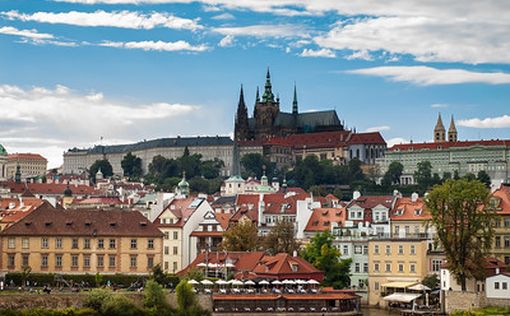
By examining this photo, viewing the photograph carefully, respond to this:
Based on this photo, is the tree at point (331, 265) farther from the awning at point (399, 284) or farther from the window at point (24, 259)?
the window at point (24, 259)

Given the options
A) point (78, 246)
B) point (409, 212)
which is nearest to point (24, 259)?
point (78, 246)

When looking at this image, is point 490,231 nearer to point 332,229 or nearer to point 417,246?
point 417,246

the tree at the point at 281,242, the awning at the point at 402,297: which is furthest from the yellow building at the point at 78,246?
the awning at the point at 402,297

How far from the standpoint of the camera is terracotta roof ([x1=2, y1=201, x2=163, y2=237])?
80.6m

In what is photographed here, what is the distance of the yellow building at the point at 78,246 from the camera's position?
8012cm

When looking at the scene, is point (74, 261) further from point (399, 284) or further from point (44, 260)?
point (399, 284)

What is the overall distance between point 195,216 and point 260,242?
27.7 ft

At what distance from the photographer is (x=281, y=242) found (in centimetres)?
8344

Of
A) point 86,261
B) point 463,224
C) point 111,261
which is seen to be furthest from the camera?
point 111,261

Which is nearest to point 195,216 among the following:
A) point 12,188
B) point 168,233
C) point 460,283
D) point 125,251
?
point 168,233

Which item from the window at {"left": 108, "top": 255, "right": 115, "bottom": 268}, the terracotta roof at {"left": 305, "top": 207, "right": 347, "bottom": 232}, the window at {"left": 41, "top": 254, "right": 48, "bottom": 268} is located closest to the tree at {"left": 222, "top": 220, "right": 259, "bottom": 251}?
the terracotta roof at {"left": 305, "top": 207, "right": 347, "bottom": 232}

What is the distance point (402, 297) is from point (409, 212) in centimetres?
1437

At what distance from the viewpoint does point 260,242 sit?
281 ft

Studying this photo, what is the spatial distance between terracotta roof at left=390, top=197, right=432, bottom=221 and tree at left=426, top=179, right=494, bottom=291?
10678 millimetres
